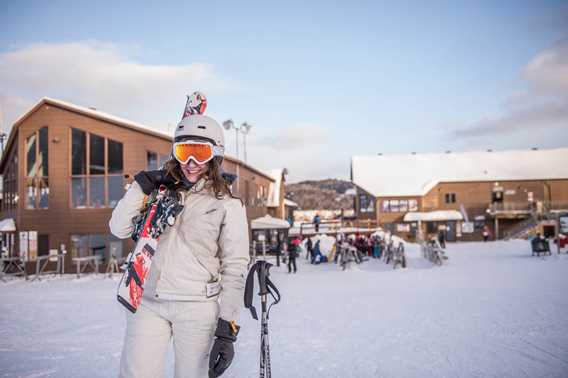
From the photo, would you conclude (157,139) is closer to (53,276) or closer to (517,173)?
(53,276)

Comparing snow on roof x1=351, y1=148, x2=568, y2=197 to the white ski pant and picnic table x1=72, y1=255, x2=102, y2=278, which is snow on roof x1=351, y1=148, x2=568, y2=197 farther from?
the white ski pant

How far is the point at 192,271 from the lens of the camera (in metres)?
2.51

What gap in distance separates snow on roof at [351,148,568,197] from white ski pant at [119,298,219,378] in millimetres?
40189

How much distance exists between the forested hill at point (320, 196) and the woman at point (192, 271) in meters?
85.5

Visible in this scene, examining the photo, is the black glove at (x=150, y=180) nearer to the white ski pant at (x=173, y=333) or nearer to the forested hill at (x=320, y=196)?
the white ski pant at (x=173, y=333)

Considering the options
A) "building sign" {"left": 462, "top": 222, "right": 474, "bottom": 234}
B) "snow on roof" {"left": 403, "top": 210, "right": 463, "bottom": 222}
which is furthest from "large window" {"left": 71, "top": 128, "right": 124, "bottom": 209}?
"building sign" {"left": 462, "top": 222, "right": 474, "bottom": 234}

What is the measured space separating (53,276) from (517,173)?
40.8 meters

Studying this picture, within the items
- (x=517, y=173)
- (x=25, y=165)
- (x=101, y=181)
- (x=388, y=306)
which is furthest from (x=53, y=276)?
(x=517, y=173)

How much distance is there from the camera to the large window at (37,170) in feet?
62.4

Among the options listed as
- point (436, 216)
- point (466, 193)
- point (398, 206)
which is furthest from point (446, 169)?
point (436, 216)

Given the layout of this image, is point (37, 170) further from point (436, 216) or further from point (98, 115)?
point (436, 216)

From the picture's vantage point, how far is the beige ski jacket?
8.13 ft

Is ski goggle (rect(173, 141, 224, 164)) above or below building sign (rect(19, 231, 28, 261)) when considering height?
above

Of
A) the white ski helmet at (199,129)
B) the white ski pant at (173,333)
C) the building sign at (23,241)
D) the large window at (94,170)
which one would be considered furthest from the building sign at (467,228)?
the white ski pant at (173,333)
